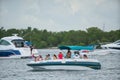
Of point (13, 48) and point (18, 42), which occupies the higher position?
point (18, 42)

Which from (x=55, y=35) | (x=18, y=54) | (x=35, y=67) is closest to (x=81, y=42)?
(x=55, y=35)

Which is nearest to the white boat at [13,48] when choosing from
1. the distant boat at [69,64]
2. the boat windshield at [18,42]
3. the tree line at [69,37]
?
the boat windshield at [18,42]

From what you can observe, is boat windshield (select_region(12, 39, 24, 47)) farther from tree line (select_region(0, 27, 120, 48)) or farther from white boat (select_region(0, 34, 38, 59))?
tree line (select_region(0, 27, 120, 48))

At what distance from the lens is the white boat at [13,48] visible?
2834 inches

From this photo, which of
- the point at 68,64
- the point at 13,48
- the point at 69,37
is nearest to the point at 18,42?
the point at 13,48

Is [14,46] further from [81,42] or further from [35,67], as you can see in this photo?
[81,42]

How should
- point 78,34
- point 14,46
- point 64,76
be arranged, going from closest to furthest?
point 64,76, point 14,46, point 78,34

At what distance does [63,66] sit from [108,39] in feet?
421

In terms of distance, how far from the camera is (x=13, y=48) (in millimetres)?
71938

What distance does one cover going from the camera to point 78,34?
18800 cm

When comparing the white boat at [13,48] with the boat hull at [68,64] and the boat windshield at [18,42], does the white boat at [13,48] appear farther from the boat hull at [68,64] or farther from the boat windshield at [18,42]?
the boat hull at [68,64]

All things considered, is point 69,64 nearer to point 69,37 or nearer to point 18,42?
point 18,42

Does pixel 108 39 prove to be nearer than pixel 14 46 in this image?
No

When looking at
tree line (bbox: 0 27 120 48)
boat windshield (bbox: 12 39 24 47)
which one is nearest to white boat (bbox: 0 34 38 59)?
boat windshield (bbox: 12 39 24 47)
